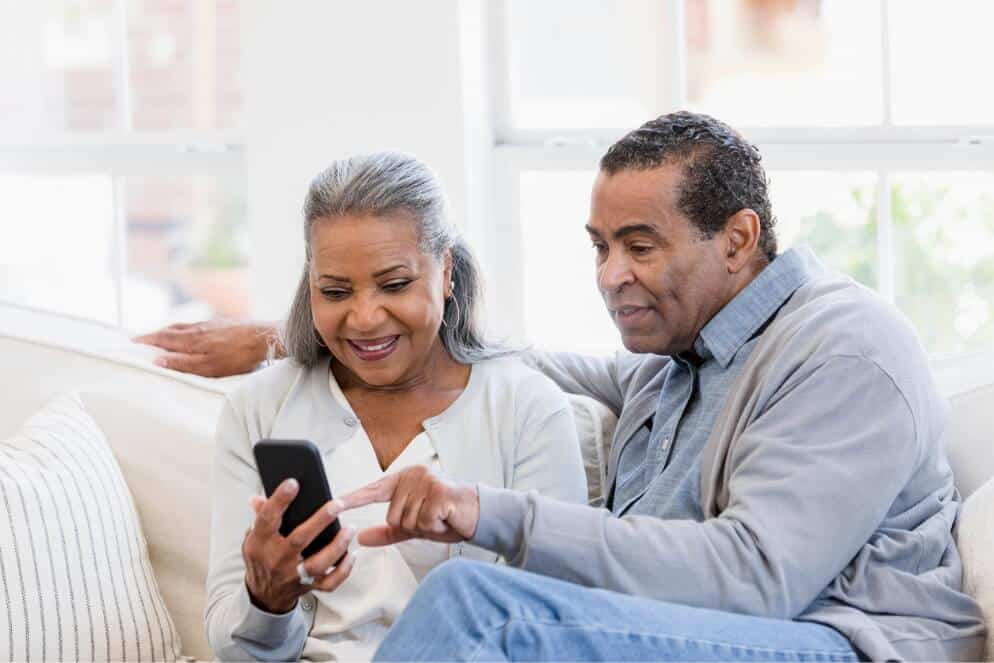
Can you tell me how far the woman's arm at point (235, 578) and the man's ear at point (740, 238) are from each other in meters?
0.76

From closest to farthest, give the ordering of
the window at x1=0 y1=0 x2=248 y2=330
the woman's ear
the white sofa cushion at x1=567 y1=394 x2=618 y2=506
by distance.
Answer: the woman's ear < the white sofa cushion at x1=567 y1=394 x2=618 y2=506 < the window at x1=0 y1=0 x2=248 y2=330

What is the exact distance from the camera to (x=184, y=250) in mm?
4781

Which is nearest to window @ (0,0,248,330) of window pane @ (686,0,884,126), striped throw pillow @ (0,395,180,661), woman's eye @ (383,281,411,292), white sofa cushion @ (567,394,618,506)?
window pane @ (686,0,884,126)

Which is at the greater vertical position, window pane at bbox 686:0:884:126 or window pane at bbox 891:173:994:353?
window pane at bbox 686:0:884:126

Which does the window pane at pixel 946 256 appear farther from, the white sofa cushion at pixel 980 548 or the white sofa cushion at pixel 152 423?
the white sofa cushion at pixel 152 423

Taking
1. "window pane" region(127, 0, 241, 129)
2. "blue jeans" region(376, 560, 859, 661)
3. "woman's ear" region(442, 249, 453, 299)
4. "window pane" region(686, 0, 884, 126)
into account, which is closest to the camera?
"blue jeans" region(376, 560, 859, 661)

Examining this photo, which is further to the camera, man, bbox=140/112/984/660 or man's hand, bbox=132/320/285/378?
man's hand, bbox=132/320/285/378

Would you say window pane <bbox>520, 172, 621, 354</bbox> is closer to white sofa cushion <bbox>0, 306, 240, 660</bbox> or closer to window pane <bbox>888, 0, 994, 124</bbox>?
window pane <bbox>888, 0, 994, 124</bbox>

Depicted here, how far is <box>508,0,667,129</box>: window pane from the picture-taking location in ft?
11.1

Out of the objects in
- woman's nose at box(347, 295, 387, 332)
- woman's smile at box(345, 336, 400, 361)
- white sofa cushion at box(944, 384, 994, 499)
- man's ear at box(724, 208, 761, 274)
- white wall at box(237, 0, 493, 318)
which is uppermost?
white wall at box(237, 0, 493, 318)

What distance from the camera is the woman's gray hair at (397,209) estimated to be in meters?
2.04

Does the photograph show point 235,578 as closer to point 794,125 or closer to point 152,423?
point 152,423

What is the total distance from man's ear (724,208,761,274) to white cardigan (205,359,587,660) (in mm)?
337

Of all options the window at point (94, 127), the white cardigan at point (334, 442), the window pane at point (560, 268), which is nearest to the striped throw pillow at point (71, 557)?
the white cardigan at point (334, 442)
